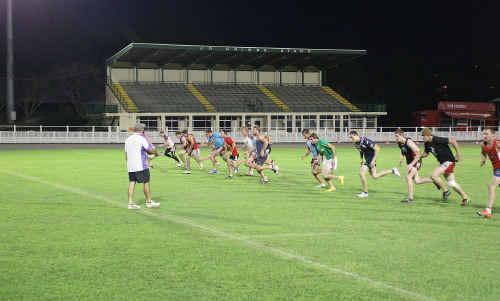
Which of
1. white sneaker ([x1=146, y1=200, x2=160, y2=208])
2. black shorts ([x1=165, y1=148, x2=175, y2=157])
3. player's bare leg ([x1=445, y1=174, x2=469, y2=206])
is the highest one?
black shorts ([x1=165, y1=148, x2=175, y2=157])

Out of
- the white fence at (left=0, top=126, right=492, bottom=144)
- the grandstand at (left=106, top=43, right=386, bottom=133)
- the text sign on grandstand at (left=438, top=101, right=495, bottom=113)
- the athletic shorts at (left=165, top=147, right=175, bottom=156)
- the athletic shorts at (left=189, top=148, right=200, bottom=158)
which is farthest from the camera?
the text sign on grandstand at (left=438, top=101, right=495, bottom=113)

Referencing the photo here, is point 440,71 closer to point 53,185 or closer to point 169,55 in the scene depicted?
point 169,55

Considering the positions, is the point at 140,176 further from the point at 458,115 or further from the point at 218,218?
the point at 458,115

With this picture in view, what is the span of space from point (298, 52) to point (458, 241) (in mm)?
58183

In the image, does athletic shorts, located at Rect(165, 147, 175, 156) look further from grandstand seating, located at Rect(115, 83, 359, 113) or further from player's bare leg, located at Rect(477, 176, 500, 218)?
grandstand seating, located at Rect(115, 83, 359, 113)

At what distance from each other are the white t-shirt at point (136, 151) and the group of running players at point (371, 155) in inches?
201

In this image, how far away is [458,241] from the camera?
368 inches

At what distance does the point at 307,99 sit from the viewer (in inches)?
A: 2650

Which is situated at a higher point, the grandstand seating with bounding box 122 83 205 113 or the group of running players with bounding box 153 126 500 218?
the grandstand seating with bounding box 122 83 205 113

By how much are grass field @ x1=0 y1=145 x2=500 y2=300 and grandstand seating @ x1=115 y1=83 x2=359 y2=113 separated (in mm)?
44824

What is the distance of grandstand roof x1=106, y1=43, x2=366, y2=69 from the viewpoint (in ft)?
202

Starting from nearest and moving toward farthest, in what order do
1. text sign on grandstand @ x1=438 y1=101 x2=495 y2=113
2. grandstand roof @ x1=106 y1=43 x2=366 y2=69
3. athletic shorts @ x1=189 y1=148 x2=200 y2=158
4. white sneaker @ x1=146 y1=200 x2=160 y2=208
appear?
white sneaker @ x1=146 y1=200 x2=160 y2=208, athletic shorts @ x1=189 y1=148 x2=200 y2=158, grandstand roof @ x1=106 y1=43 x2=366 y2=69, text sign on grandstand @ x1=438 y1=101 x2=495 y2=113

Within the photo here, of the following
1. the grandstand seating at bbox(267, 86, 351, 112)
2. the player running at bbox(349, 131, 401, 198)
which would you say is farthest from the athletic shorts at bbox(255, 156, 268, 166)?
the grandstand seating at bbox(267, 86, 351, 112)

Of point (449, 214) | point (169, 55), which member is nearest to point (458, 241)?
point (449, 214)
